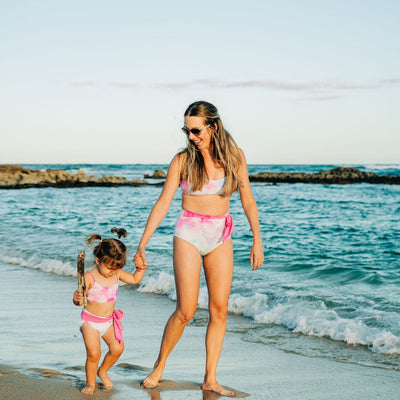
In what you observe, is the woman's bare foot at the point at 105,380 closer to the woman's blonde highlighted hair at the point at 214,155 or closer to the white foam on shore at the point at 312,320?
the woman's blonde highlighted hair at the point at 214,155

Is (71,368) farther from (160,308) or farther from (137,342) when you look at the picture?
(160,308)

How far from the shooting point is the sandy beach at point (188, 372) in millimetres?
3738

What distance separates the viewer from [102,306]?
3.74 meters

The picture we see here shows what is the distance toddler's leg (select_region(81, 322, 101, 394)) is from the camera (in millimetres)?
3639

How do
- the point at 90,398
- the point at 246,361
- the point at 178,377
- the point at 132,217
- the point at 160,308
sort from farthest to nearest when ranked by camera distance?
the point at 132,217 → the point at 160,308 → the point at 246,361 → the point at 178,377 → the point at 90,398

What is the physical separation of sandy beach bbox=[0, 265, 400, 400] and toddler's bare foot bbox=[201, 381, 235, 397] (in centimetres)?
5

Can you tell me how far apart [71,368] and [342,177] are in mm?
52333

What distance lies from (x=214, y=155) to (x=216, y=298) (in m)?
0.96

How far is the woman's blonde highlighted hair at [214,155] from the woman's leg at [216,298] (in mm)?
419

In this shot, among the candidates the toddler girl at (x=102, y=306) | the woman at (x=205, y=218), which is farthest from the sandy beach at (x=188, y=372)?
the woman at (x=205, y=218)

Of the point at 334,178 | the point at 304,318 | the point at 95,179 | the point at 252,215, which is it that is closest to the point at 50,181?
the point at 95,179

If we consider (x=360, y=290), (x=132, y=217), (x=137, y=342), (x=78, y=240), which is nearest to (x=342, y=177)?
(x=132, y=217)

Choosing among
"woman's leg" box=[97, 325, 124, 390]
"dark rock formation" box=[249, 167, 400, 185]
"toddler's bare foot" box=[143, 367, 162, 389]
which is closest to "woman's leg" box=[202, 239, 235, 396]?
"toddler's bare foot" box=[143, 367, 162, 389]

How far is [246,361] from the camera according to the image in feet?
15.6
